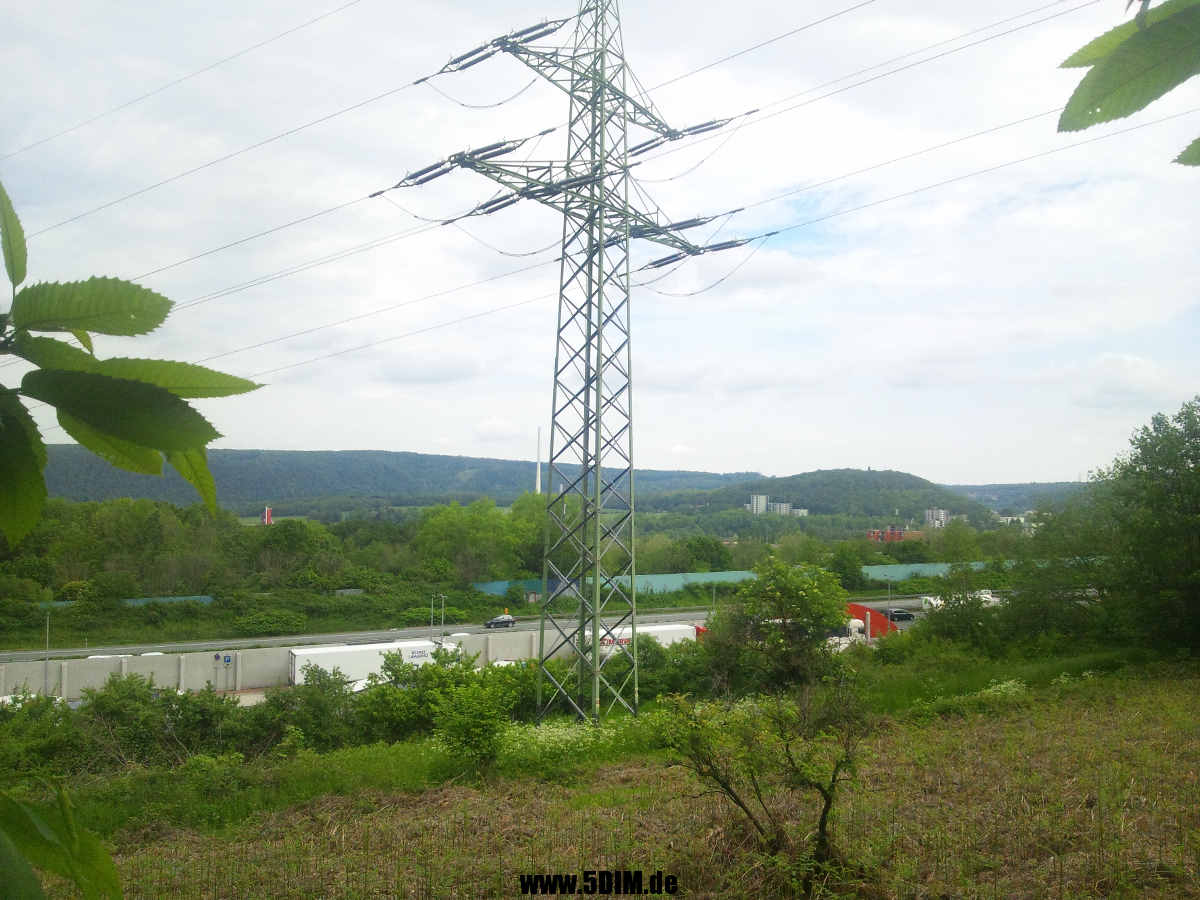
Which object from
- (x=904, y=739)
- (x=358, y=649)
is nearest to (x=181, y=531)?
(x=358, y=649)

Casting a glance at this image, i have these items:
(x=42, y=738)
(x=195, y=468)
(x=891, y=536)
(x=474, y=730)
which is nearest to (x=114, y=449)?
(x=195, y=468)

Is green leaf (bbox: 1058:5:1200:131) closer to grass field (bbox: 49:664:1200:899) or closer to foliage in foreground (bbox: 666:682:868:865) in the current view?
grass field (bbox: 49:664:1200:899)

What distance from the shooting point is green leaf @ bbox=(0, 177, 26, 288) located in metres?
0.53

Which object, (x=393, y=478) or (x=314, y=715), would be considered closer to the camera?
(x=314, y=715)

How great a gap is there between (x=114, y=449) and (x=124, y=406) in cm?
11

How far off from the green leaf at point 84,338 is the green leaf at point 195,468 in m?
0.10

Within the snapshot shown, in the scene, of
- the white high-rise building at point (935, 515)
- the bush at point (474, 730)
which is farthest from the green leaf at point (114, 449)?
the white high-rise building at point (935, 515)

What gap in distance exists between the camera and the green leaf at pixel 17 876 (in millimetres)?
507

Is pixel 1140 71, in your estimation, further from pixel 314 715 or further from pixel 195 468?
pixel 314 715

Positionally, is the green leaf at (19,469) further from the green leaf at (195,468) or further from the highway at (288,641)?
the highway at (288,641)

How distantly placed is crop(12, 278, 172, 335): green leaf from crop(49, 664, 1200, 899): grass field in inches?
224

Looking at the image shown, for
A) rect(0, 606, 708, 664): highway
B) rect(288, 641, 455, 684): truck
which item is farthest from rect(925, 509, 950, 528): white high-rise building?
rect(288, 641, 455, 684): truck

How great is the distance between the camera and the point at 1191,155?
0.68 meters

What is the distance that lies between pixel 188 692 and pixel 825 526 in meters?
57.2
